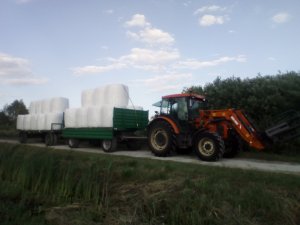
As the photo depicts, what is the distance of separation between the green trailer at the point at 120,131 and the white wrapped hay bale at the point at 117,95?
1.97 ft

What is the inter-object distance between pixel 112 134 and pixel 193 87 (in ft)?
21.6

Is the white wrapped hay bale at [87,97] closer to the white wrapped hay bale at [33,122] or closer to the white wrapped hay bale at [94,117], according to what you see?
the white wrapped hay bale at [94,117]

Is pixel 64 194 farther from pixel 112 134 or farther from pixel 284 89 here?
pixel 284 89

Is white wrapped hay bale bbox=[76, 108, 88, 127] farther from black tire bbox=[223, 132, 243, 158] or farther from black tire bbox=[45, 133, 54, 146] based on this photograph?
black tire bbox=[223, 132, 243, 158]

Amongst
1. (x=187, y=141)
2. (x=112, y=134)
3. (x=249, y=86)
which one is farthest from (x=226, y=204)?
(x=249, y=86)

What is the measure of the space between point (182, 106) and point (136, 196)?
8068mm

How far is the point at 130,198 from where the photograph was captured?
7.03 metres

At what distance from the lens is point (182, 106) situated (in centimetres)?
1473

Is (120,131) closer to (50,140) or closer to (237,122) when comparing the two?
(237,122)

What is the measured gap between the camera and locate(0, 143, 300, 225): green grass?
5.96 m

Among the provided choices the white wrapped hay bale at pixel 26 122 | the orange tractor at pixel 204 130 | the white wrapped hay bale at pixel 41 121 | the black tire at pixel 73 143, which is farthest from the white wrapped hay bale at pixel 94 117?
the white wrapped hay bale at pixel 26 122

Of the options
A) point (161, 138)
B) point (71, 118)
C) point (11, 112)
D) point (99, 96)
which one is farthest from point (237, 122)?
point (11, 112)

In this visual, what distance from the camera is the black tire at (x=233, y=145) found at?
14195 millimetres

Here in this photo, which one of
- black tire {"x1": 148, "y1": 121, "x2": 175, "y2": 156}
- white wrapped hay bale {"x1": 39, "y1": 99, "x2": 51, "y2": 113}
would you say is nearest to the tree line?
white wrapped hay bale {"x1": 39, "y1": 99, "x2": 51, "y2": 113}
